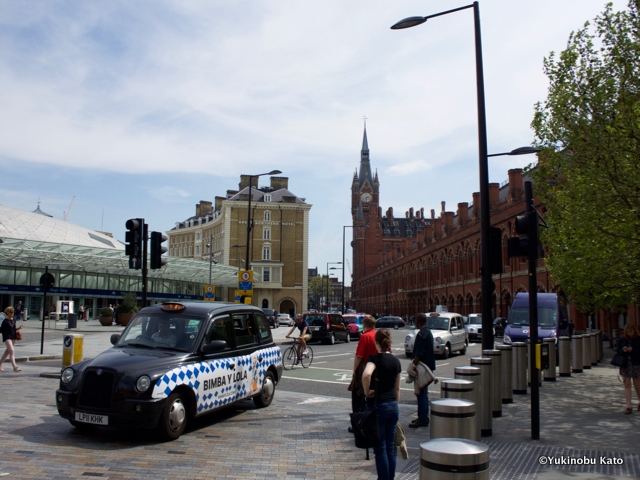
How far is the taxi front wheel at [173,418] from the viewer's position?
7.42 meters

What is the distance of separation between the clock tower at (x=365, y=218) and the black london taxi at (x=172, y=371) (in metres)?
118

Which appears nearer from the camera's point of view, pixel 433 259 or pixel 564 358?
pixel 564 358

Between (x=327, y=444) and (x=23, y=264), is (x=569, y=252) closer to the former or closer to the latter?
(x=327, y=444)

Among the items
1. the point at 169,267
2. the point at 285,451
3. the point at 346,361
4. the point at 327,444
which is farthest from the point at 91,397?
the point at 169,267

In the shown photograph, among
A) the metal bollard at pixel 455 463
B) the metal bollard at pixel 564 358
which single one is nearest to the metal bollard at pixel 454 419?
the metal bollard at pixel 455 463

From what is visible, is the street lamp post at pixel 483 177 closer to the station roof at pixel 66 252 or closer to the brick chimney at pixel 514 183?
the station roof at pixel 66 252

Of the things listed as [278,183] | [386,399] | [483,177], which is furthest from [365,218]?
[386,399]

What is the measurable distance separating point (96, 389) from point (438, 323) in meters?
18.5

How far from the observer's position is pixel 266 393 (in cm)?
1039

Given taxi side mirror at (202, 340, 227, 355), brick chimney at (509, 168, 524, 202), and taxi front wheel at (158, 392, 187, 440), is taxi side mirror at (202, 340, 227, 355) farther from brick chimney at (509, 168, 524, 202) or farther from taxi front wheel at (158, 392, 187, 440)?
brick chimney at (509, 168, 524, 202)

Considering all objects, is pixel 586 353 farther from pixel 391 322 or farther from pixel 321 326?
pixel 391 322

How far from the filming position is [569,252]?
1855 centimetres

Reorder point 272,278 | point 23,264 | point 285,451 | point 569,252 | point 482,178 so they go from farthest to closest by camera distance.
Result: 1. point 272,278
2. point 23,264
3. point 569,252
4. point 482,178
5. point 285,451

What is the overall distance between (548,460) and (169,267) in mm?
55207
